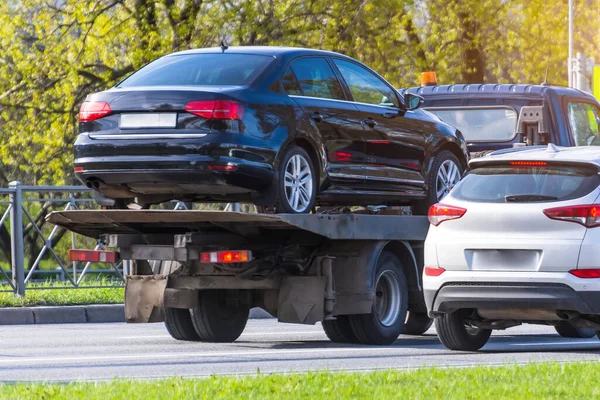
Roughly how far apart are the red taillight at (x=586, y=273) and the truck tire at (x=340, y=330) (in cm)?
244

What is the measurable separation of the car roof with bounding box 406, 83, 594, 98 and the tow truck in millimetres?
2899

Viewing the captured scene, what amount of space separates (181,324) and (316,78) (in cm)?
250

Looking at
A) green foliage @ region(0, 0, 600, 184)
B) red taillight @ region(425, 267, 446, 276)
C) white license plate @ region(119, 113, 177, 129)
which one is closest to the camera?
white license plate @ region(119, 113, 177, 129)

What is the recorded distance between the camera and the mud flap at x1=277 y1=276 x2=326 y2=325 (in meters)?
11.2

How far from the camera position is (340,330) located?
11.9 m

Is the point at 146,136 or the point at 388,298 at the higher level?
the point at 146,136

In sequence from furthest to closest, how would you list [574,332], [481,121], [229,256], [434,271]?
1. [481,121]
2. [574,332]
3. [229,256]
4. [434,271]

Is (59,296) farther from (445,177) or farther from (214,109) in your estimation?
(214,109)

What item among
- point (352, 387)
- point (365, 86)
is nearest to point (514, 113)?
point (365, 86)

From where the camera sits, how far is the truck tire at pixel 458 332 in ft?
35.5

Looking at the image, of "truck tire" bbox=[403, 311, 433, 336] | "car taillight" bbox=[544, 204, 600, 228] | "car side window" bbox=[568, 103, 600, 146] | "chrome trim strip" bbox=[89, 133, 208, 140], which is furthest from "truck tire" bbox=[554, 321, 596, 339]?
"chrome trim strip" bbox=[89, 133, 208, 140]

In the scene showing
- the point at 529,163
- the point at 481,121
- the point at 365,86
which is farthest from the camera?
the point at 481,121

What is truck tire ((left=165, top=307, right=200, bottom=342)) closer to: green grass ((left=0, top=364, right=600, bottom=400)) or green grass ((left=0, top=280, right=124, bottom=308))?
green grass ((left=0, top=364, right=600, bottom=400))

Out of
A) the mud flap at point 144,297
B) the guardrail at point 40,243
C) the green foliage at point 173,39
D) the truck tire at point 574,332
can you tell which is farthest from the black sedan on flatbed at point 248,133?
the green foliage at point 173,39
